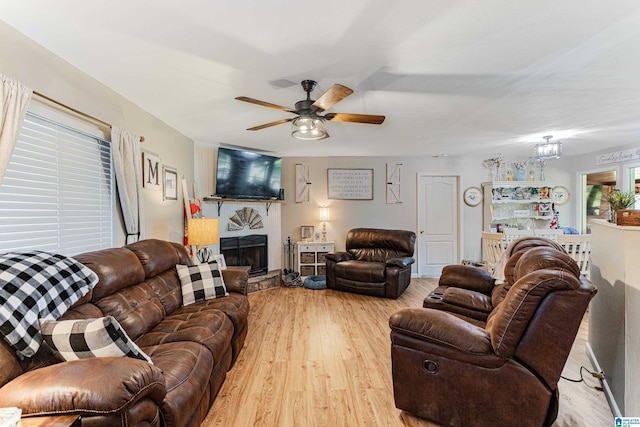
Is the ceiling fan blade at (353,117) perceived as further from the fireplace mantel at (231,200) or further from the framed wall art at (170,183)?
the fireplace mantel at (231,200)

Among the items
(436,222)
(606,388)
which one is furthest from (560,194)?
(606,388)

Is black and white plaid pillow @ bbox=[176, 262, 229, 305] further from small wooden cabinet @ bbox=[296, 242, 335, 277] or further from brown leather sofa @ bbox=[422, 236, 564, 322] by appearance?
small wooden cabinet @ bbox=[296, 242, 335, 277]

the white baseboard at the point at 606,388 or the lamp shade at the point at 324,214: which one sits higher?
the lamp shade at the point at 324,214

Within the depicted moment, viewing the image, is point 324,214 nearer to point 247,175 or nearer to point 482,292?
point 247,175

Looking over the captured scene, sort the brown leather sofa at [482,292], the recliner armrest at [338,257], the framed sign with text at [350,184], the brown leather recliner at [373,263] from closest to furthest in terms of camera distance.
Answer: the brown leather sofa at [482,292] → the brown leather recliner at [373,263] → the recliner armrest at [338,257] → the framed sign with text at [350,184]

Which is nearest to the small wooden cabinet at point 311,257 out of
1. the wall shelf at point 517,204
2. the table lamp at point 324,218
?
the table lamp at point 324,218

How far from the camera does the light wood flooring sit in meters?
1.84

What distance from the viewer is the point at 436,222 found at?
582 cm

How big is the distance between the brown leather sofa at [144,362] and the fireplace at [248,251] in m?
1.80

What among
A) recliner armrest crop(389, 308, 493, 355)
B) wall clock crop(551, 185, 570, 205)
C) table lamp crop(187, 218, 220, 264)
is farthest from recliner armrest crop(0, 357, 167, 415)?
wall clock crop(551, 185, 570, 205)

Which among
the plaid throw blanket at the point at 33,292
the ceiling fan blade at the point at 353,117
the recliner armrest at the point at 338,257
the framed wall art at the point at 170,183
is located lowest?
the recliner armrest at the point at 338,257

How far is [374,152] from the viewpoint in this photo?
210 inches

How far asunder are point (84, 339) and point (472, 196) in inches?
242

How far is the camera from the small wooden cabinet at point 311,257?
5484 mm
